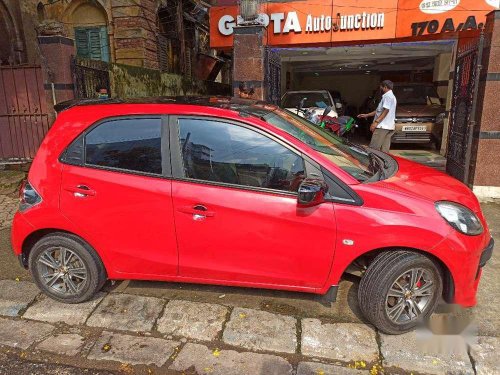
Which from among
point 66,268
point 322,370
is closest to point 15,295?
point 66,268

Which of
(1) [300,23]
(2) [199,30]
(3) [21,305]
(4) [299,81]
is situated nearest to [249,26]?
(1) [300,23]

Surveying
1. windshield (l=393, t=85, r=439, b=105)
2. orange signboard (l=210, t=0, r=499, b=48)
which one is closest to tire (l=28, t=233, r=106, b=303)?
orange signboard (l=210, t=0, r=499, b=48)

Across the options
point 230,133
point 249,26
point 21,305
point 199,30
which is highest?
point 199,30

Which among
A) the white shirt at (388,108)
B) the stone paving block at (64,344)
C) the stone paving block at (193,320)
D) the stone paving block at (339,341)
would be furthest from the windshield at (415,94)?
the stone paving block at (64,344)

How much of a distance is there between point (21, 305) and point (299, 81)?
788 inches

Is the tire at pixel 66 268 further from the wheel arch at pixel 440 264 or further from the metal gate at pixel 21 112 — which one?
the metal gate at pixel 21 112

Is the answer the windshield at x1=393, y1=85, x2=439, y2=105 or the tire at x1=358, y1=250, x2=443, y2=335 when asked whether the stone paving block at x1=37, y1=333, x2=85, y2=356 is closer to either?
the tire at x1=358, y1=250, x2=443, y2=335

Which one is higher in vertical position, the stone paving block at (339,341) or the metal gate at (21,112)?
the metal gate at (21,112)

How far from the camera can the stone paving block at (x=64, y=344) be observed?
294 cm

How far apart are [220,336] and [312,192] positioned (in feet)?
4.37

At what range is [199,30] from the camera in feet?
53.9

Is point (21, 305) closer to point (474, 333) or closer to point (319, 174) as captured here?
point (319, 174)

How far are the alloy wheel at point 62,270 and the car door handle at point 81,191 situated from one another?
1.72 feet

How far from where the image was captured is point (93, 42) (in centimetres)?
1159
